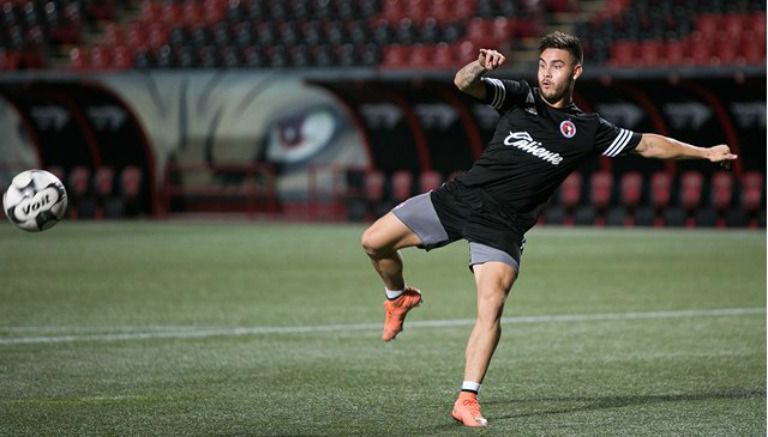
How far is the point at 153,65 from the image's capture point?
2980cm

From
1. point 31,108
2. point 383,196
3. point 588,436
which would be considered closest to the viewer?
point 588,436

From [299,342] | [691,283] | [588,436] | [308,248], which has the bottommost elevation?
[308,248]

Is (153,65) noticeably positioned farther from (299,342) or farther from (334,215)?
(299,342)

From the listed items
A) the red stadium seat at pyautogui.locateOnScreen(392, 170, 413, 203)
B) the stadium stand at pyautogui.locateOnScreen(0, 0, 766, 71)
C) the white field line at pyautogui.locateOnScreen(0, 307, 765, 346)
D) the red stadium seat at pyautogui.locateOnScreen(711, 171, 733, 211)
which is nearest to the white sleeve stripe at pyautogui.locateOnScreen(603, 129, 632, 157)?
the white field line at pyautogui.locateOnScreen(0, 307, 765, 346)

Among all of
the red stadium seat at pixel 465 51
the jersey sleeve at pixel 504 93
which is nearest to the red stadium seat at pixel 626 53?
the red stadium seat at pixel 465 51

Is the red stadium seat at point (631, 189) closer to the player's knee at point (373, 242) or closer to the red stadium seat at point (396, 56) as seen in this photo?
Answer: the red stadium seat at point (396, 56)

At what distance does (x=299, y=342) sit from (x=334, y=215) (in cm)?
1883

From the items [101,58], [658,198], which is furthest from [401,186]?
[101,58]

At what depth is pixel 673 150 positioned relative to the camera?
679 centimetres

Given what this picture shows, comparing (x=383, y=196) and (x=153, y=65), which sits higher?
(x=153, y=65)

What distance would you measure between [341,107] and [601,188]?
6055mm

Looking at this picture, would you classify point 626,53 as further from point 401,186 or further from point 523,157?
point 523,157

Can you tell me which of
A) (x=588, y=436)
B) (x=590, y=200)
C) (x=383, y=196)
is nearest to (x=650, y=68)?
(x=590, y=200)

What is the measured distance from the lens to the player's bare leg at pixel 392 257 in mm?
7098
